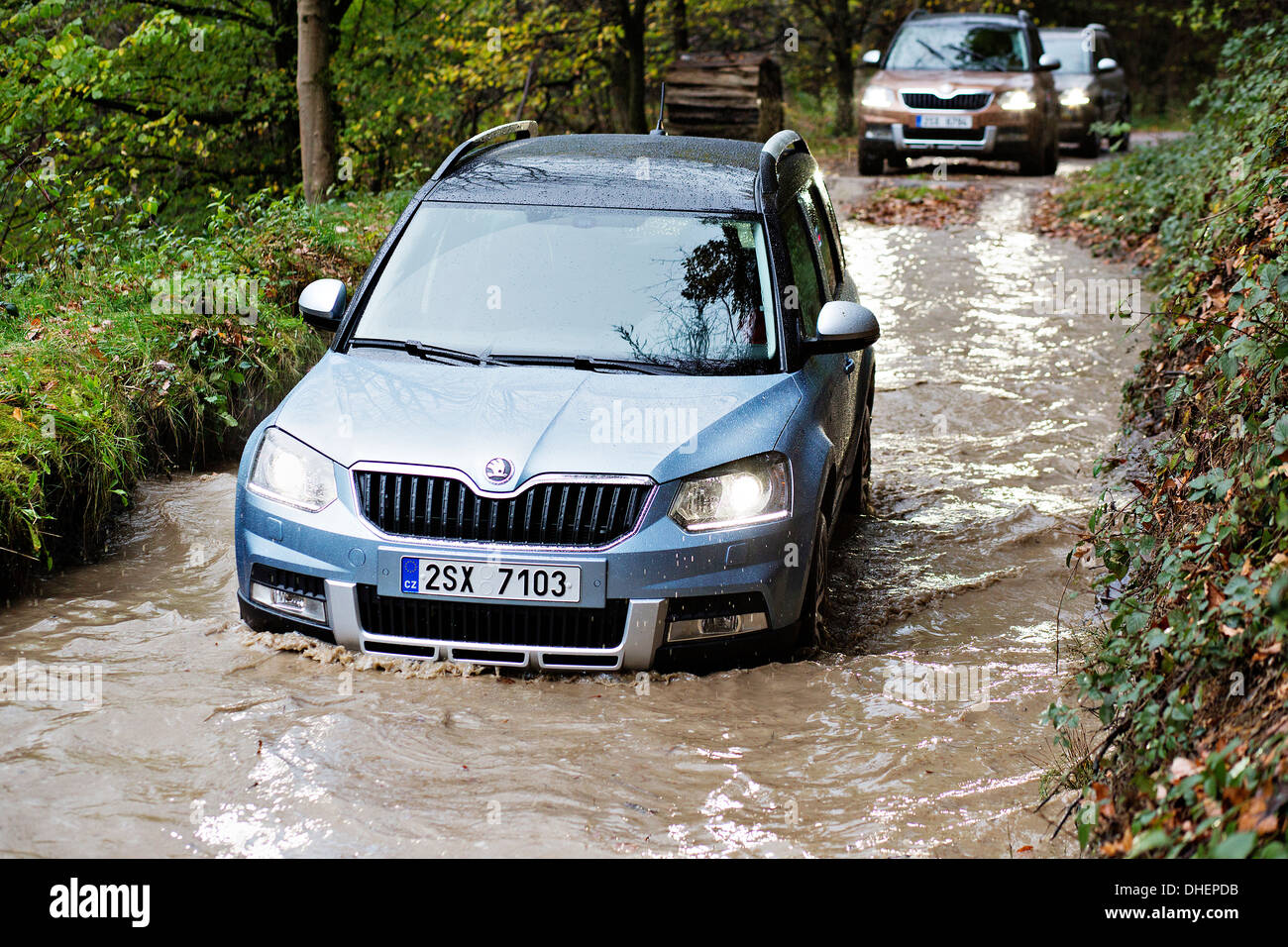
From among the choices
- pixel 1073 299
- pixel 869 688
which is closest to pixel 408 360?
pixel 869 688

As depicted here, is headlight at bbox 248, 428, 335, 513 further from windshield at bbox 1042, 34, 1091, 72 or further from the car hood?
windshield at bbox 1042, 34, 1091, 72

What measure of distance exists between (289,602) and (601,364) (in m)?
1.39

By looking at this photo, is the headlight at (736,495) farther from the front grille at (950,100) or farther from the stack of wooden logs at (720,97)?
the stack of wooden logs at (720,97)

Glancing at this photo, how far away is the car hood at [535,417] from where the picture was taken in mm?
4219

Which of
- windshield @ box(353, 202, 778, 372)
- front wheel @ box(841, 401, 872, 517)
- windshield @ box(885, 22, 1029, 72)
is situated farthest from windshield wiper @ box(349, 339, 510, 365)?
windshield @ box(885, 22, 1029, 72)

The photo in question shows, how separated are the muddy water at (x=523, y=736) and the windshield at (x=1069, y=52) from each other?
17693 mm

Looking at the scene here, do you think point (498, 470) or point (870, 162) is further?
point (870, 162)

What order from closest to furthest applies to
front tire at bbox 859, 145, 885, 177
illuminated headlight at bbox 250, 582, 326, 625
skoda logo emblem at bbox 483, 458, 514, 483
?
skoda logo emblem at bbox 483, 458, 514, 483 < illuminated headlight at bbox 250, 582, 326, 625 < front tire at bbox 859, 145, 885, 177

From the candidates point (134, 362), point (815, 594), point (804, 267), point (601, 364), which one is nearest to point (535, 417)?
point (601, 364)

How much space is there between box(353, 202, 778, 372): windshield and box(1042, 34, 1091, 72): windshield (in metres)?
18.4

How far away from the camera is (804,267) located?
5535 mm

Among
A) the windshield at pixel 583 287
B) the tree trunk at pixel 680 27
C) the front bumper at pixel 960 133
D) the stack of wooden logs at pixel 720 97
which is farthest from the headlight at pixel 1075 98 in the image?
the windshield at pixel 583 287

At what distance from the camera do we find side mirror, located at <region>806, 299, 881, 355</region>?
4.95 m

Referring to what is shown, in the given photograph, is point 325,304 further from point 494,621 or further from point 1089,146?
point 1089,146
